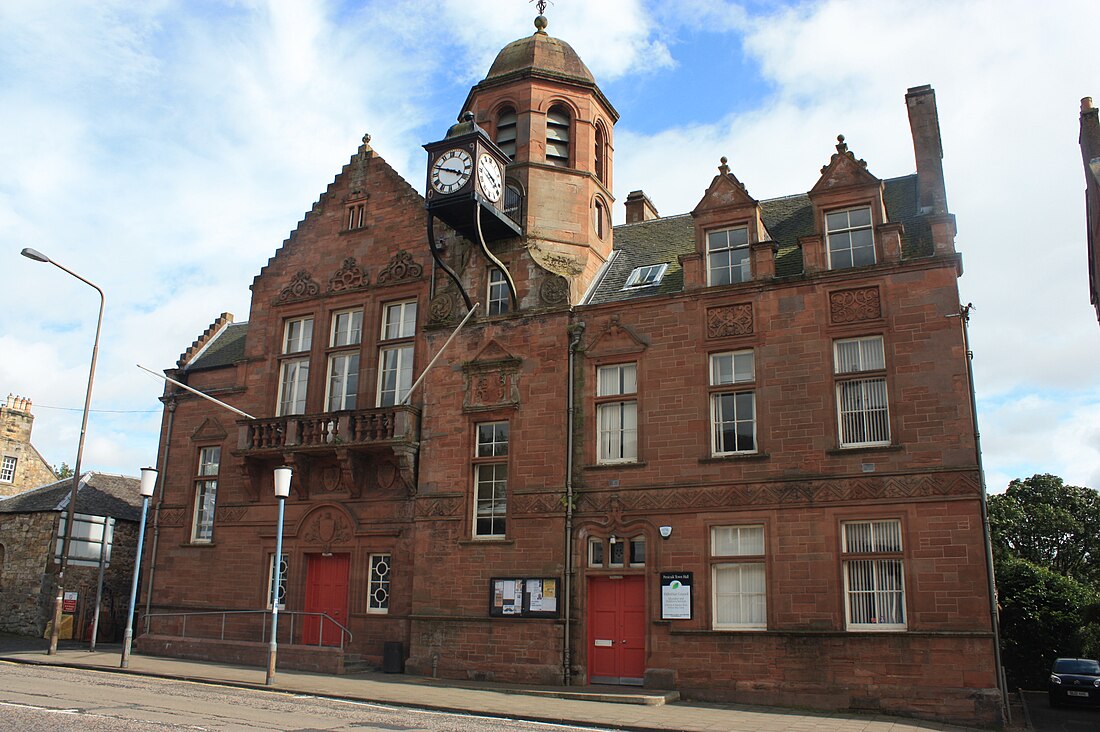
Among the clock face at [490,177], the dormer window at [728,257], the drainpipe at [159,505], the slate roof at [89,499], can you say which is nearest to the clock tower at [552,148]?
the clock face at [490,177]

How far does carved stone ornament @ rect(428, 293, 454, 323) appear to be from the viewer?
76.8ft

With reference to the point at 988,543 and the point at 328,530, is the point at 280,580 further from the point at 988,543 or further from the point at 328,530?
the point at 988,543

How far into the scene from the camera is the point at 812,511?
59.6 ft

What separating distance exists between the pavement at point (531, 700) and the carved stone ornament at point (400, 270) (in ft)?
33.8

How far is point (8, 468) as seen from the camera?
47.0 metres

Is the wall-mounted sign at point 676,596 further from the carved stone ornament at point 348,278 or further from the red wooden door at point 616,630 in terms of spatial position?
the carved stone ornament at point 348,278

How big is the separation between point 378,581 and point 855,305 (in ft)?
43.8

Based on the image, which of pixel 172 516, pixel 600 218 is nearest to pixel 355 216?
pixel 600 218

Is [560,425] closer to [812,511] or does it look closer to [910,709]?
[812,511]

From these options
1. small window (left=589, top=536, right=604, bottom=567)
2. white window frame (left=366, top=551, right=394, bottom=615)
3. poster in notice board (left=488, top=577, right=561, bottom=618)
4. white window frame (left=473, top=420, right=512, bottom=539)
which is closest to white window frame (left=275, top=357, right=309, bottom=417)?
white window frame (left=366, top=551, right=394, bottom=615)

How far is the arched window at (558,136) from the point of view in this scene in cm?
2478

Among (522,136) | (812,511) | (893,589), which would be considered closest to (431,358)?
(522,136)

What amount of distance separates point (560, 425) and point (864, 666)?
26.9 feet

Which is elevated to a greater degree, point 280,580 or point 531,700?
point 280,580
